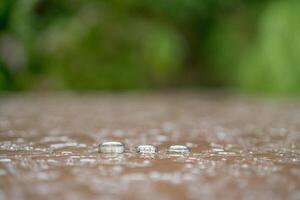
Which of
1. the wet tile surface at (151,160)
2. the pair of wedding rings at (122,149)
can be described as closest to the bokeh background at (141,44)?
the wet tile surface at (151,160)

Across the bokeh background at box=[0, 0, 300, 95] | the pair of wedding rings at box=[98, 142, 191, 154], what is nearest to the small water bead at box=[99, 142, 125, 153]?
the pair of wedding rings at box=[98, 142, 191, 154]

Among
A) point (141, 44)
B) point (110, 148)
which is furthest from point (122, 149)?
point (141, 44)

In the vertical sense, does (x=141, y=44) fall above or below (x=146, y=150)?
above

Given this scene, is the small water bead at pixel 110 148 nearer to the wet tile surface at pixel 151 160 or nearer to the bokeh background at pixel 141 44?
the wet tile surface at pixel 151 160

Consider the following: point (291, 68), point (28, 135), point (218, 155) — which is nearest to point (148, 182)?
point (218, 155)

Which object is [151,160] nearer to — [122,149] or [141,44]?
[122,149]

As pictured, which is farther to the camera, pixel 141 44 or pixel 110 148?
pixel 141 44
